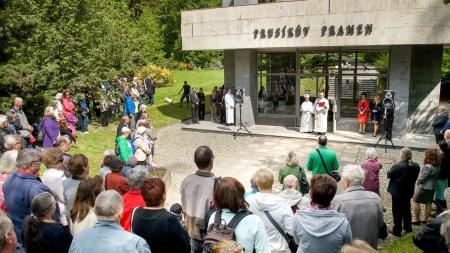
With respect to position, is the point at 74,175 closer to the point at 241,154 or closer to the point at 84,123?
the point at 241,154

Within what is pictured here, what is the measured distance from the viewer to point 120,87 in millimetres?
17922

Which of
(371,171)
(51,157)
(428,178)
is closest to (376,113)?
(428,178)

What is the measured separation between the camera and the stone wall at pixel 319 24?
43.5ft

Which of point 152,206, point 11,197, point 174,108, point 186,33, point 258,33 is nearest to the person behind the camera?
point 152,206

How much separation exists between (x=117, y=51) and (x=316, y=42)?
28.2 feet

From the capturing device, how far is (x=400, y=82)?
14.7 metres

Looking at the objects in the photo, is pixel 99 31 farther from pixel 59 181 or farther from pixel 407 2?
pixel 59 181

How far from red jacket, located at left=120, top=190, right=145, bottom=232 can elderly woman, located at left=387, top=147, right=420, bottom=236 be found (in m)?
4.43

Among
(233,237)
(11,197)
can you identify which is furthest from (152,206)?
(11,197)

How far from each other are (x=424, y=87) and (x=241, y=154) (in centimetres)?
772

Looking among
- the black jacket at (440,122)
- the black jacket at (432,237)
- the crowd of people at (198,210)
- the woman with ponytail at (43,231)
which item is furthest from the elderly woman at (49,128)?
the black jacket at (440,122)

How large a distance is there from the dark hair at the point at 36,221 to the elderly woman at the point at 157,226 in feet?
2.63

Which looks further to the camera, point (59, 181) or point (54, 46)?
point (54, 46)

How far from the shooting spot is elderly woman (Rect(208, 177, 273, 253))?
3.57 metres
